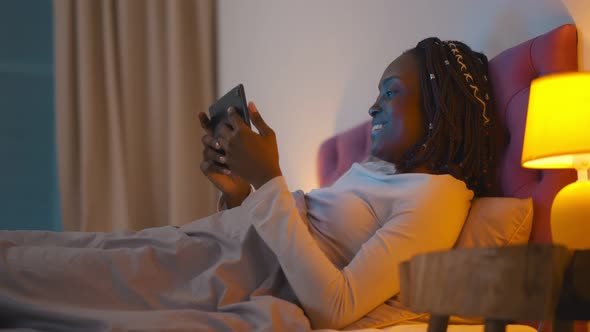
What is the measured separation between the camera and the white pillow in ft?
4.66

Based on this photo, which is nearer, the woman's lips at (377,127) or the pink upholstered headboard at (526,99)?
the pink upholstered headboard at (526,99)

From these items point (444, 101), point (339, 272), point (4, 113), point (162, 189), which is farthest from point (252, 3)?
point (339, 272)

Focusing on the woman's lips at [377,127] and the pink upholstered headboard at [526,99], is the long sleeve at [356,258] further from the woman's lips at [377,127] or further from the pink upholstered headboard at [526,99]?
the woman's lips at [377,127]

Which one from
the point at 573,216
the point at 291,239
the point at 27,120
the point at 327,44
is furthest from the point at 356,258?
the point at 27,120

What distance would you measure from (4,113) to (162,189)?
865 millimetres

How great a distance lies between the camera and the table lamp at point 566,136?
1146 mm

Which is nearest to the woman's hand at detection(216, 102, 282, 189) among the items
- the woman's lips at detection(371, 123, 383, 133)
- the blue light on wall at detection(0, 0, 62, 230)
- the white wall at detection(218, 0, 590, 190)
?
the woman's lips at detection(371, 123, 383, 133)

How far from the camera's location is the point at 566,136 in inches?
45.4

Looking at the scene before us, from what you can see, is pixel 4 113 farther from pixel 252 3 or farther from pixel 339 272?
pixel 339 272

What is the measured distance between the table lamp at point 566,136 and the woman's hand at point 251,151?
53cm

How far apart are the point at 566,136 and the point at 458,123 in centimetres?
46

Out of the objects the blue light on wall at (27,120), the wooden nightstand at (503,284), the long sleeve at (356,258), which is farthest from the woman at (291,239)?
the blue light on wall at (27,120)

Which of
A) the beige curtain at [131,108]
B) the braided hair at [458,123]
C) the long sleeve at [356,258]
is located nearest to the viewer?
the long sleeve at [356,258]

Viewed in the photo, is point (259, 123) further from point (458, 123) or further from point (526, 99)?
point (526, 99)
